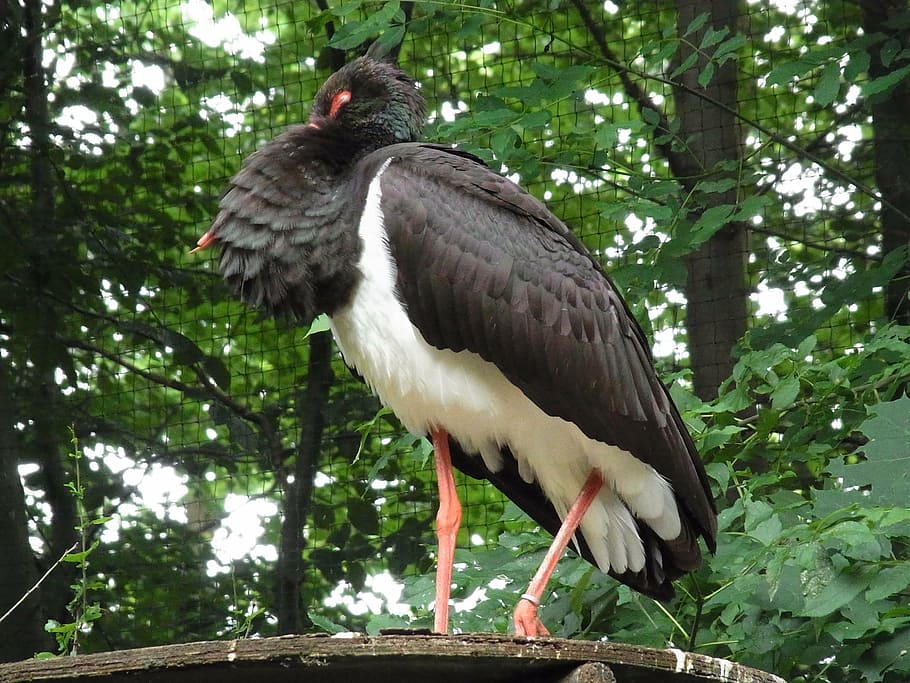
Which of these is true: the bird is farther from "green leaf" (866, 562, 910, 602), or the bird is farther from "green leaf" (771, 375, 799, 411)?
"green leaf" (771, 375, 799, 411)

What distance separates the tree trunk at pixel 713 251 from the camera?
5.36 m

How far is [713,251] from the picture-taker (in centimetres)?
550

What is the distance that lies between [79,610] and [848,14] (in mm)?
3880

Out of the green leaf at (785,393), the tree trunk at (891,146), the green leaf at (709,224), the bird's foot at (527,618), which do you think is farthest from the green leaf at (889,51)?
the bird's foot at (527,618)

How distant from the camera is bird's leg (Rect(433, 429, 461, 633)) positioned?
10.5 feet

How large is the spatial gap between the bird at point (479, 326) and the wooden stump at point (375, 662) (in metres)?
0.76

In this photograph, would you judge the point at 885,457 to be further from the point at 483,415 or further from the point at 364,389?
the point at 364,389

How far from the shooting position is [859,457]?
446 centimetres

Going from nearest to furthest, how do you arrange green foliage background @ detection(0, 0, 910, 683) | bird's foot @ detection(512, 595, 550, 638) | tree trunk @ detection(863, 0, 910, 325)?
1. bird's foot @ detection(512, 595, 550, 638)
2. green foliage background @ detection(0, 0, 910, 683)
3. tree trunk @ detection(863, 0, 910, 325)

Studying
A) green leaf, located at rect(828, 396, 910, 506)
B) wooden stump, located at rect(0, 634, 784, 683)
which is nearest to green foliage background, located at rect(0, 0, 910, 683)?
green leaf, located at rect(828, 396, 910, 506)

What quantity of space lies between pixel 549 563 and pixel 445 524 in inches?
13.4

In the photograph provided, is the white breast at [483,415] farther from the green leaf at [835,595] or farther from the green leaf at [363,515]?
the green leaf at [363,515]

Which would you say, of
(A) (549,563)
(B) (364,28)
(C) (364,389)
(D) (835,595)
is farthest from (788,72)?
(C) (364,389)

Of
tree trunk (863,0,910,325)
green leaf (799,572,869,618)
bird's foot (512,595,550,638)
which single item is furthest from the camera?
tree trunk (863,0,910,325)
